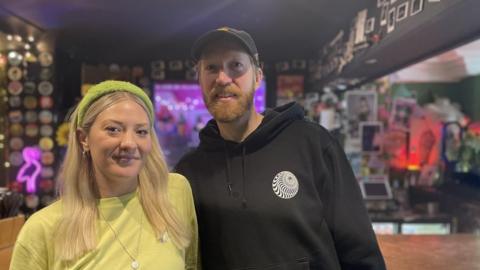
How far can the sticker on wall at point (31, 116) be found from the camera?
13.3ft

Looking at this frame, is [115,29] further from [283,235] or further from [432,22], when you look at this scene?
[283,235]

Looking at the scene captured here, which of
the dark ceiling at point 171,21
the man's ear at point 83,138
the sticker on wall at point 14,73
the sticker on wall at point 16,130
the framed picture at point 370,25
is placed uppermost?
the dark ceiling at point 171,21

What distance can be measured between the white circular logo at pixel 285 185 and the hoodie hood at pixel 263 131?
126mm

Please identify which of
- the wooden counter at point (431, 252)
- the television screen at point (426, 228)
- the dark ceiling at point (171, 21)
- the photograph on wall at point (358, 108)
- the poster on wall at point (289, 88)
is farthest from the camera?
the poster on wall at point (289, 88)

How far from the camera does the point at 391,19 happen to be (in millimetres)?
2309

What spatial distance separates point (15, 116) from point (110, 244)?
3.50 metres

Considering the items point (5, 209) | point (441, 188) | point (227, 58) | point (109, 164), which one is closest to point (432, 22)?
point (227, 58)

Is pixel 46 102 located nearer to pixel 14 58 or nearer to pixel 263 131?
pixel 14 58

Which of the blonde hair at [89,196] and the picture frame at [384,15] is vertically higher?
the picture frame at [384,15]

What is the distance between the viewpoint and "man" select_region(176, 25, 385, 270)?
1.25 meters

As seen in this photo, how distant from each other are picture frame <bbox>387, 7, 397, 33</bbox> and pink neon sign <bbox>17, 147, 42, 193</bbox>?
133 inches

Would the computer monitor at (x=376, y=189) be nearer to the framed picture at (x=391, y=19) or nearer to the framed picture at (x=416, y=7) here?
the framed picture at (x=391, y=19)

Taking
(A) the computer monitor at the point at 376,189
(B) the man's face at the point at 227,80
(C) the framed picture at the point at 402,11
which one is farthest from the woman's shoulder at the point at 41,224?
(A) the computer monitor at the point at 376,189

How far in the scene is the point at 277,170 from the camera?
4.25 ft
